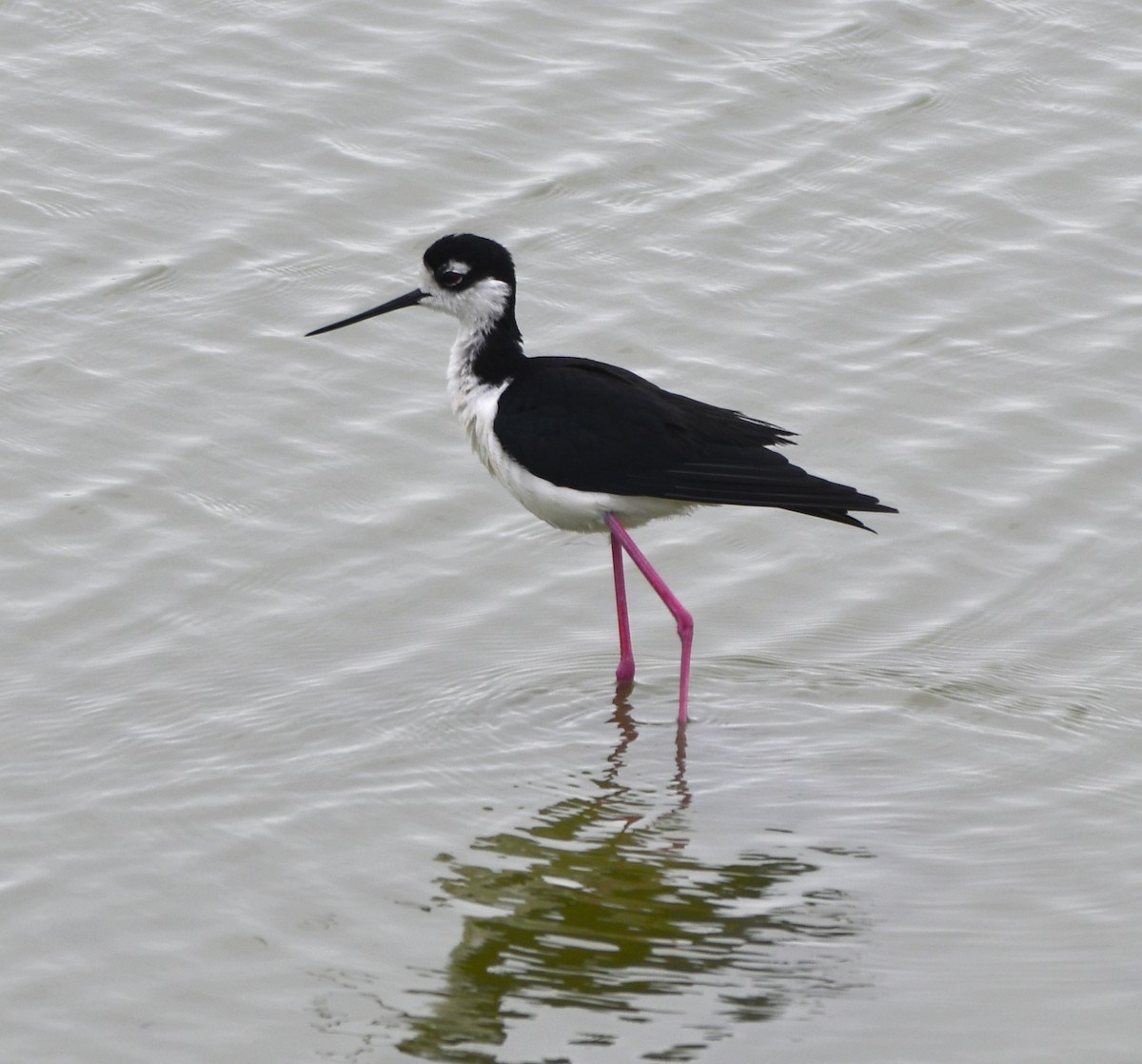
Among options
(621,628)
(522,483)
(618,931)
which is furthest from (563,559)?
(618,931)

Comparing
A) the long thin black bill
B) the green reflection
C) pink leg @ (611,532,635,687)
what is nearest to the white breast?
pink leg @ (611,532,635,687)

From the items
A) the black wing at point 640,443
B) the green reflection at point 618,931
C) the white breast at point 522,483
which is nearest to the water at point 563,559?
the green reflection at point 618,931

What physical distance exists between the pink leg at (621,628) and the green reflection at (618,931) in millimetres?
735

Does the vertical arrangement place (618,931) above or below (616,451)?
below

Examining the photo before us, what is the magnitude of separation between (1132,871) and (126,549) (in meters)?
3.57

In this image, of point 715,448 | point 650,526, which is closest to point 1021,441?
point 650,526

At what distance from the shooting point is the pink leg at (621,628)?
664cm

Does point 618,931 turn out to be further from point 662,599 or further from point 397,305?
point 397,305

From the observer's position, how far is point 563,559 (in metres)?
7.45

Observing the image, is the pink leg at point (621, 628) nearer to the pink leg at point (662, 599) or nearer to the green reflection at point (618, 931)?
the pink leg at point (662, 599)

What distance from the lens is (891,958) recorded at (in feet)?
16.4

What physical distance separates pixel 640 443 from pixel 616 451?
0.08 metres

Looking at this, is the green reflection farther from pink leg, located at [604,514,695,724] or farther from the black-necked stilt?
the black-necked stilt

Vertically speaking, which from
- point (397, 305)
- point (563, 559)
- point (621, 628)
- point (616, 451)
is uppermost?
point (397, 305)
